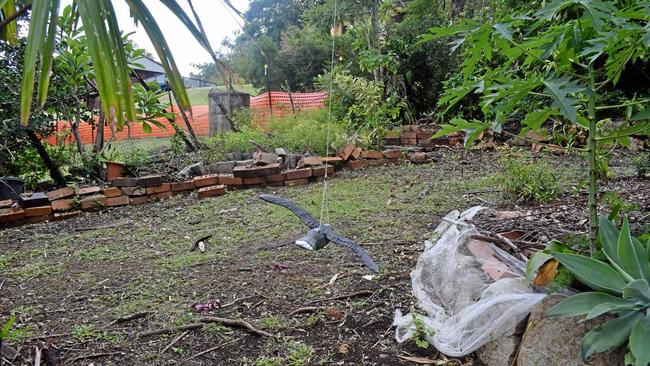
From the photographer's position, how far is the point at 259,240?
110 inches

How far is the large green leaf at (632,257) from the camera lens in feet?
4.09

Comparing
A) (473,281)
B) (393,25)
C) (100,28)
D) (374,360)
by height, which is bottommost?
(374,360)

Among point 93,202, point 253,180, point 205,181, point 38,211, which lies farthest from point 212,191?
point 38,211

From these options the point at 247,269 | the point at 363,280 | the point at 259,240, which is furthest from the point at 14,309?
the point at 363,280

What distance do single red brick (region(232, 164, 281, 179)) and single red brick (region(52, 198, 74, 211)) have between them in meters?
1.31

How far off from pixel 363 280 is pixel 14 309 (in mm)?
1494

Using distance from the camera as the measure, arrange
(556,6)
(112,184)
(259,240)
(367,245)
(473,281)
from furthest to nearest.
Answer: (112,184)
(259,240)
(367,245)
(473,281)
(556,6)

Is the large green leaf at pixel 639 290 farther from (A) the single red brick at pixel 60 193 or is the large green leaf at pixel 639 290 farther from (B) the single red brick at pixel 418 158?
(B) the single red brick at pixel 418 158

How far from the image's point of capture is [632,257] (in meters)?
1.25

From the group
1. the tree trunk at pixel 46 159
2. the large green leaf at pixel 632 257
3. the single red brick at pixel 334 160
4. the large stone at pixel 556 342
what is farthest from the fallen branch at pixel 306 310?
the single red brick at pixel 334 160

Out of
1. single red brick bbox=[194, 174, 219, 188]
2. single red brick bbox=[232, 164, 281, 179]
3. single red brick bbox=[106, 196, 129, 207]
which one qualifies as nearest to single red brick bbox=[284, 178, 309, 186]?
single red brick bbox=[232, 164, 281, 179]

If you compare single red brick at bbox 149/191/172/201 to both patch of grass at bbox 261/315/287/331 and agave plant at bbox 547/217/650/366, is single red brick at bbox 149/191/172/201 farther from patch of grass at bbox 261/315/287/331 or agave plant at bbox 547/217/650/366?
agave plant at bbox 547/217/650/366

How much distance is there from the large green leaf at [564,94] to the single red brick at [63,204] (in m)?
3.50

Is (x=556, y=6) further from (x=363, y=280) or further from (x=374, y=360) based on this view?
(x=363, y=280)
